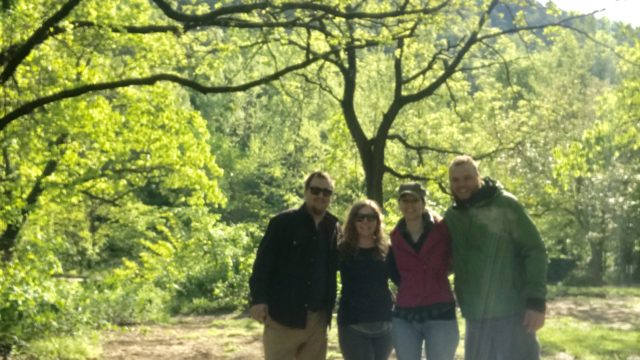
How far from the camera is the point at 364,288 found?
16.9 feet

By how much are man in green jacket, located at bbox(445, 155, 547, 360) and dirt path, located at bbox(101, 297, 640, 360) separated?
21.1ft

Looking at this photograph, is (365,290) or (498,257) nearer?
(498,257)

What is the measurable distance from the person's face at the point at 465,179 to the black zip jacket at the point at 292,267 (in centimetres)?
105

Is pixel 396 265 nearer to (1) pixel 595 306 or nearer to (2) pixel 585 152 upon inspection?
(2) pixel 585 152

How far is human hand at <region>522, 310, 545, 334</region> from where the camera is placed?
461cm

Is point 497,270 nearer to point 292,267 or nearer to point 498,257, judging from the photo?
point 498,257

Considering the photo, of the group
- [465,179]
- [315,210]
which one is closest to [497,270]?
[465,179]

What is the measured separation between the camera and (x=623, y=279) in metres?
42.0

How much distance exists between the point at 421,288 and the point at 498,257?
1.80ft

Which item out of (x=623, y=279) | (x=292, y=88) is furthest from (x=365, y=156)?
(x=623, y=279)

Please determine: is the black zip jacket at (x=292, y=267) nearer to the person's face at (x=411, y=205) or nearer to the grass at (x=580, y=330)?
the person's face at (x=411, y=205)

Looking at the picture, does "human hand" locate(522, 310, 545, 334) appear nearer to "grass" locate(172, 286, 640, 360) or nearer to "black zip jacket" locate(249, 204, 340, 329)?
"black zip jacket" locate(249, 204, 340, 329)

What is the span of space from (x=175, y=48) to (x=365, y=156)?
4.17 meters

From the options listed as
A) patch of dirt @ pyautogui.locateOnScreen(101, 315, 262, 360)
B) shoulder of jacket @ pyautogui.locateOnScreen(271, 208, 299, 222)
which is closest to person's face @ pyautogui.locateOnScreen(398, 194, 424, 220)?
shoulder of jacket @ pyautogui.locateOnScreen(271, 208, 299, 222)
